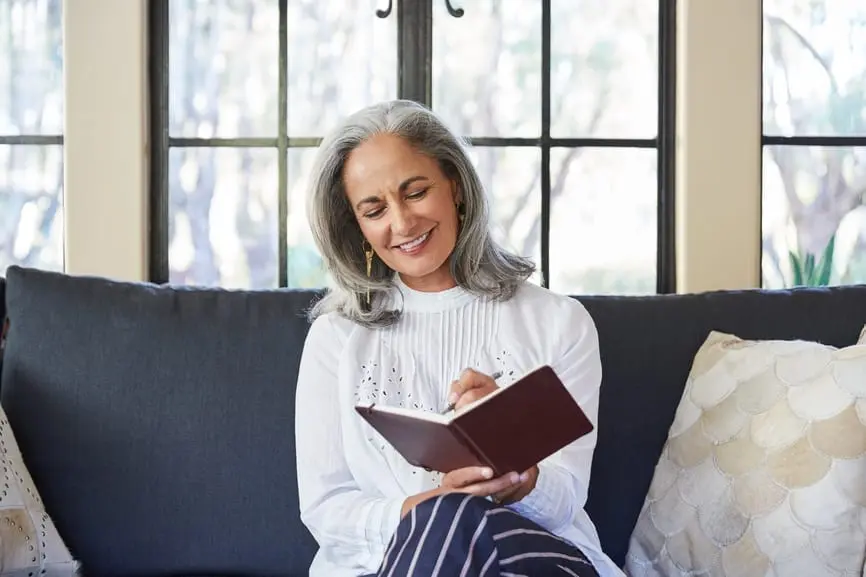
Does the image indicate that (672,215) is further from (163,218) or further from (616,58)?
(163,218)

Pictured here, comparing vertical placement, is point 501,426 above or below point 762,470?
above

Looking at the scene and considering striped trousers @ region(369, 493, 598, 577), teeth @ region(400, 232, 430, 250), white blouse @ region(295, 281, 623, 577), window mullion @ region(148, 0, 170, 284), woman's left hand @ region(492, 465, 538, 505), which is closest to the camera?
striped trousers @ region(369, 493, 598, 577)

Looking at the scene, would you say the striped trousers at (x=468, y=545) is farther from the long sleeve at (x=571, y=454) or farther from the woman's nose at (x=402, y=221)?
the woman's nose at (x=402, y=221)

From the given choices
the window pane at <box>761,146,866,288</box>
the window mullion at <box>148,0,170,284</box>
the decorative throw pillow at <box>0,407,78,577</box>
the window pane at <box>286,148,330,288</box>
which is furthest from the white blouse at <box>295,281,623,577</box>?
the window pane at <box>761,146,866,288</box>

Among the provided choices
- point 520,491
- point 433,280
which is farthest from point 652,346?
point 520,491

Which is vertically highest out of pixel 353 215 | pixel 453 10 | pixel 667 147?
pixel 453 10

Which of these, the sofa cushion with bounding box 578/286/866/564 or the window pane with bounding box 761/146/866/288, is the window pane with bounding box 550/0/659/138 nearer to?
Result: the window pane with bounding box 761/146/866/288

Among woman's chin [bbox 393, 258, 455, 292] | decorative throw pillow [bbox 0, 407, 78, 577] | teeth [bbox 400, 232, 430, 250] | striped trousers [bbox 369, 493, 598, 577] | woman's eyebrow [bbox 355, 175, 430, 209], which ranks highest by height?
woman's eyebrow [bbox 355, 175, 430, 209]

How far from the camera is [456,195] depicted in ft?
6.12

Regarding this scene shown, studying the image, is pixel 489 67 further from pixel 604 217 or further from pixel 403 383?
pixel 403 383

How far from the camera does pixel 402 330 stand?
1833 millimetres

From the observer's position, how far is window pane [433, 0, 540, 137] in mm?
2639

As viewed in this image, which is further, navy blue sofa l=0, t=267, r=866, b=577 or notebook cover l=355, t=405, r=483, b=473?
navy blue sofa l=0, t=267, r=866, b=577

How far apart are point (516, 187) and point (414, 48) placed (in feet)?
1.46
